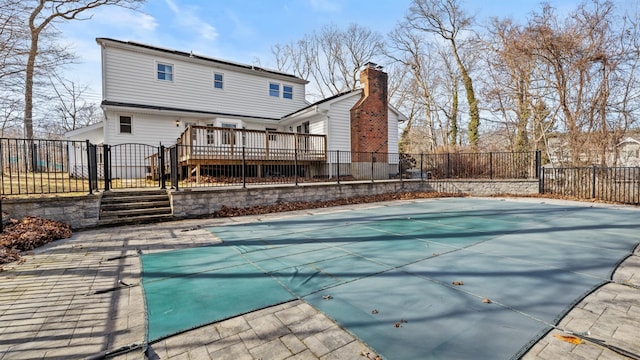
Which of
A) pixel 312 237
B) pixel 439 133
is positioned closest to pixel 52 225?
pixel 312 237

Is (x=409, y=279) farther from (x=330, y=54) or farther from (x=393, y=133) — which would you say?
(x=330, y=54)

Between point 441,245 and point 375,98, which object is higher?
point 375,98

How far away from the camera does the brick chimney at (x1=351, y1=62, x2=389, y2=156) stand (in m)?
16.0

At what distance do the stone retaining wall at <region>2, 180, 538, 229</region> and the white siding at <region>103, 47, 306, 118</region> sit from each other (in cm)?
969

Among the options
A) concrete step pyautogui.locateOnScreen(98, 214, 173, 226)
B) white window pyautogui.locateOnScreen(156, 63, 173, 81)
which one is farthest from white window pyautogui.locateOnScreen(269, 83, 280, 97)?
concrete step pyautogui.locateOnScreen(98, 214, 173, 226)

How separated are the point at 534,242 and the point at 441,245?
1.69 metres

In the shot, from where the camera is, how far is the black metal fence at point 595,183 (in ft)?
35.0

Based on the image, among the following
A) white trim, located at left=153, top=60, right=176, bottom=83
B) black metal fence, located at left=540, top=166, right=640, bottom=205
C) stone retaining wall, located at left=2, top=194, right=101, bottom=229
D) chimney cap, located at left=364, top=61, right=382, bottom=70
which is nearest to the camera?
stone retaining wall, located at left=2, top=194, right=101, bottom=229

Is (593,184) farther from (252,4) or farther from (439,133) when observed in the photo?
(439,133)

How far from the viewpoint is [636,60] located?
12070 millimetres

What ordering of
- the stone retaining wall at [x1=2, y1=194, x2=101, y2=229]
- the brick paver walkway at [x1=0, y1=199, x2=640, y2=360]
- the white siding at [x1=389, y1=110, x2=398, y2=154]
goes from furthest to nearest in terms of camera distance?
the white siding at [x1=389, y1=110, x2=398, y2=154]
the stone retaining wall at [x1=2, y1=194, x2=101, y2=229]
the brick paver walkway at [x1=0, y1=199, x2=640, y2=360]

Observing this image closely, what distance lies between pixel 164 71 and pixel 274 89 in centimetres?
660

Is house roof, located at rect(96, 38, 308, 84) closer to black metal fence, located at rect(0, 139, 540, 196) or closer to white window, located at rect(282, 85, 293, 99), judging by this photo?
white window, located at rect(282, 85, 293, 99)

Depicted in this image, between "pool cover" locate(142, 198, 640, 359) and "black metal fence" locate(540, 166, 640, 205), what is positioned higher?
"black metal fence" locate(540, 166, 640, 205)
